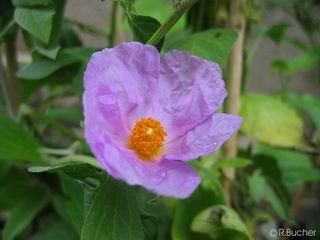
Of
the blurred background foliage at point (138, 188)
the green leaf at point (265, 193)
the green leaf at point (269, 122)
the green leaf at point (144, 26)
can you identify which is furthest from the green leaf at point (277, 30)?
the green leaf at point (144, 26)

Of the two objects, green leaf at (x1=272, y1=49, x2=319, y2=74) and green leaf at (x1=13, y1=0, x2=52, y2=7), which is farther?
green leaf at (x1=272, y1=49, x2=319, y2=74)

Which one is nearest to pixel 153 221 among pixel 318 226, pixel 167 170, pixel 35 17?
pixel 167 170

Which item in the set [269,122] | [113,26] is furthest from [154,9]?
[269,122]

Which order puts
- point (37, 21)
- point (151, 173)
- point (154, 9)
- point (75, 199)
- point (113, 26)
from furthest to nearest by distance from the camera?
point (154, 9) < point (113, 26) < point (75, 199) < point (37, 21) < point (151, 173)

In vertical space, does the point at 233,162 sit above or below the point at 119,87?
below

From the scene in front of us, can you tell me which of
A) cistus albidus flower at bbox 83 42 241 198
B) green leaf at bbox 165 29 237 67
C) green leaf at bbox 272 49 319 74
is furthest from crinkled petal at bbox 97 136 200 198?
green leaf at bbox 272 49 319 74

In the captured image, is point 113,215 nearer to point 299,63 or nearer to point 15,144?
point 15,144

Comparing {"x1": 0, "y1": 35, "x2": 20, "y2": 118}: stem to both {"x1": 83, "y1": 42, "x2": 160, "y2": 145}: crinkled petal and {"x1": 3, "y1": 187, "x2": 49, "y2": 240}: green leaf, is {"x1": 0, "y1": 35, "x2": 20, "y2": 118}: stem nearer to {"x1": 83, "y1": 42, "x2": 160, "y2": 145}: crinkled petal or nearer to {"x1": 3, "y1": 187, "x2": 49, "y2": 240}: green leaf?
{"x1": 3, "y1": 187, "x2": 49, "y2": 240}: green leaf
